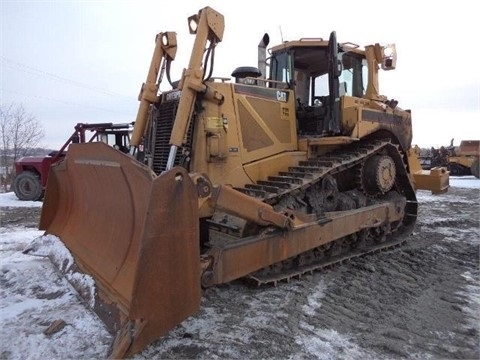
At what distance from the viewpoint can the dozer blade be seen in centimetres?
275

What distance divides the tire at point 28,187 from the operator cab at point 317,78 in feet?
32.6

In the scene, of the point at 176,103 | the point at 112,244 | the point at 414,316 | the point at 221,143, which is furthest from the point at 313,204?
the point at 112,244

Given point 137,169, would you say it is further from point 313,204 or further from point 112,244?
point 313,204

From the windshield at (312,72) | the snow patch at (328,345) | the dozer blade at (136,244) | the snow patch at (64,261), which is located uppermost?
the windshield at (312,72)

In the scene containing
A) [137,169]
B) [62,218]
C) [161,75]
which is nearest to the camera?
[137,169]

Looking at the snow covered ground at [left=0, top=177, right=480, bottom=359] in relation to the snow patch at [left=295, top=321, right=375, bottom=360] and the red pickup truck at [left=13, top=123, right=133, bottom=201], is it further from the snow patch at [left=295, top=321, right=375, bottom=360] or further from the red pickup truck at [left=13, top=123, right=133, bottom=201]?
the red pickup truck at [left=13, top=123, right=133, bottom=201]

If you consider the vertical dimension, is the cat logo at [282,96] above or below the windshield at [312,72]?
below

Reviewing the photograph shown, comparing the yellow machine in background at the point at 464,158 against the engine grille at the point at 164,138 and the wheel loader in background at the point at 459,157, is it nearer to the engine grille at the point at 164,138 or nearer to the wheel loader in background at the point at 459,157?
the wheel loader in background at the point at 459,157

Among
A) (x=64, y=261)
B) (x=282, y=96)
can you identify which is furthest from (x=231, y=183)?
(x=64, y=261)

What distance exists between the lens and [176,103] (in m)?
4.88

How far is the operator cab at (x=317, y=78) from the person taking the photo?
552 centimetres

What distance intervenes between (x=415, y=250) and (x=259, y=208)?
346cm

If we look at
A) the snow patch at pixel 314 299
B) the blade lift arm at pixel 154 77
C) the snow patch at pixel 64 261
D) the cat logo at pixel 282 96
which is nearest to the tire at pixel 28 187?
the snow patch at pixel 64 261

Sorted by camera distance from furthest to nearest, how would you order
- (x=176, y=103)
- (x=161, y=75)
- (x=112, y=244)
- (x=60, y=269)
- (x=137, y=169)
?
(x=161, y=75)
(x=176, y=103)
(x=60, y=269)
(x=112, y=244)
(x=137, y=169)
